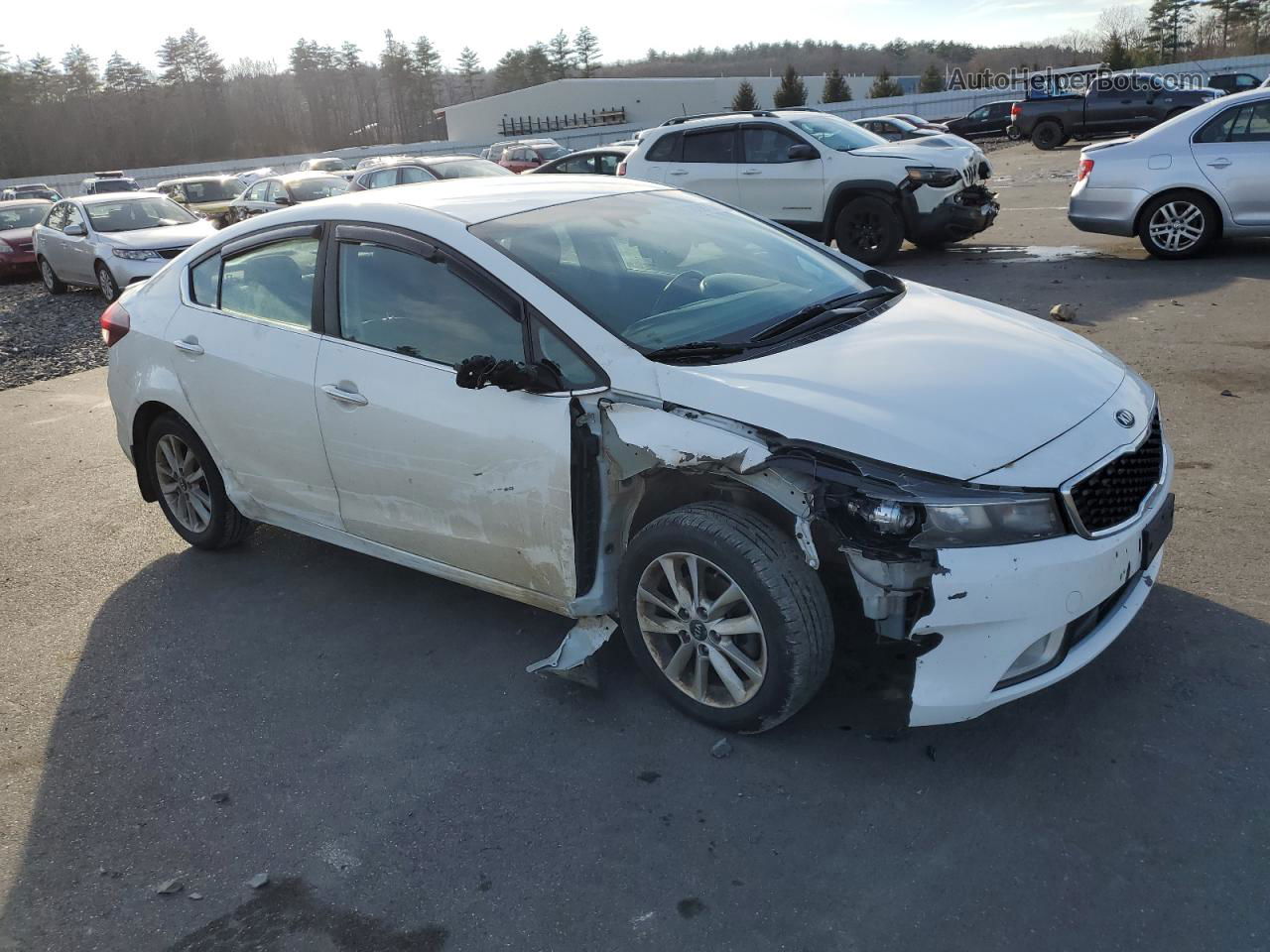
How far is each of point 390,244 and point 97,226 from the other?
45.4ft

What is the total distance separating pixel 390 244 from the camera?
4.01m

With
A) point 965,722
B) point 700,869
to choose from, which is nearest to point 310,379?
point 700,869

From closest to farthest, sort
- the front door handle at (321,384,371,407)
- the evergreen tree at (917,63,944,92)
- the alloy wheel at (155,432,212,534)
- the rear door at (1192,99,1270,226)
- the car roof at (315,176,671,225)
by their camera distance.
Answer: the front door handle at (321,384,371,407)
the car roof at (315,176,671,225)
the alloy wheel at (155,432,212,534)
the rear door at (1192,99,1270,226)
the evergreen tree at (917,63,944,92)

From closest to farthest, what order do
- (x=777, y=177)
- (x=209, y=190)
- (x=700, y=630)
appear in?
(x=700, y=630), (x=777, y=177), (x=209, y=190)

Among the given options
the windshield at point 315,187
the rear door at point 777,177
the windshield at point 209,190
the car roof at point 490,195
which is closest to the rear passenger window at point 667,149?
the rear door at point 777,177

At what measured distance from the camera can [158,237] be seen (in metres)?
15.0

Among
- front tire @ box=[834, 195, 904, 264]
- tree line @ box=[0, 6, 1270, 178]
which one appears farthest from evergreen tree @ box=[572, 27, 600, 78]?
front tire @ box=[834, 195, 904, 264]

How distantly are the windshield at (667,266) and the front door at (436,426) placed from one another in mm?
298

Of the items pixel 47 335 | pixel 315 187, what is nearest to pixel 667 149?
pixel 47 335

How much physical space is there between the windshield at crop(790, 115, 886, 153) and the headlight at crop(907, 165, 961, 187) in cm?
94

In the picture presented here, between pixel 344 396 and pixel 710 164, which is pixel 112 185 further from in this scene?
pixel 344 396

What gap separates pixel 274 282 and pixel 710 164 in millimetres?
9659

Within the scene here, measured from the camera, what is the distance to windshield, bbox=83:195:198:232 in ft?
51.1

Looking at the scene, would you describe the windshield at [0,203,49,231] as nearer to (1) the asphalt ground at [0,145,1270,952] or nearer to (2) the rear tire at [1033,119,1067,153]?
(1) the asphalt ground at [0,145,1270,952]
